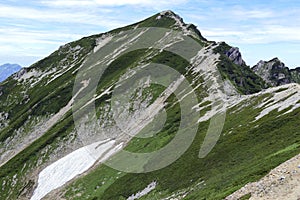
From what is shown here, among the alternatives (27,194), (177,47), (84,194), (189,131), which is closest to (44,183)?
(27,194)

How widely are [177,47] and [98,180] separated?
347 feet

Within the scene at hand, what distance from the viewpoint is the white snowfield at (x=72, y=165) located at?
10062 centimetres

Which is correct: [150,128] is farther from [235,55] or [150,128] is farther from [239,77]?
[235,55]

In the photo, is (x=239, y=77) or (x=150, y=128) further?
(x=239, y=77)

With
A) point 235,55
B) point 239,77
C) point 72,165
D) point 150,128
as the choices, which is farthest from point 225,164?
point 235,55

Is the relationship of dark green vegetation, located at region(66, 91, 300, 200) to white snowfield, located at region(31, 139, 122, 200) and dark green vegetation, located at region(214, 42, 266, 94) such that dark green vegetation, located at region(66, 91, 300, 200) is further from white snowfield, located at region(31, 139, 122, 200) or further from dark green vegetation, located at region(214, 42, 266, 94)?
dark green vegetation, located at region(214, 42, 266, 94)

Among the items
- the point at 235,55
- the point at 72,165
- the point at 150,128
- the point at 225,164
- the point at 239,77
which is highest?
the point at 235,55

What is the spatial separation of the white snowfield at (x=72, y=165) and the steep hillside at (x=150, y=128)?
1.68 ft

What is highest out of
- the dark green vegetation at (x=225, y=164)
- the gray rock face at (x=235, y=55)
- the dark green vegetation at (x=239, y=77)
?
the gray rock face at (x=235, y=55)

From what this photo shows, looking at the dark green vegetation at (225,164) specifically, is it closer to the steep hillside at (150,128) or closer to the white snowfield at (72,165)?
the steep hillside at (150,128)

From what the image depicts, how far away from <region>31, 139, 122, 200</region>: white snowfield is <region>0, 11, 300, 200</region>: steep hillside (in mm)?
511

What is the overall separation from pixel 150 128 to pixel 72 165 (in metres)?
27.4

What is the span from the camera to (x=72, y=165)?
10838 centimetres

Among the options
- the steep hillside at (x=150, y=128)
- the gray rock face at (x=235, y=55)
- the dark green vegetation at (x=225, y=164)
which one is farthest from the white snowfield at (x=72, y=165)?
the gray rock face at (x=235, y=55)
